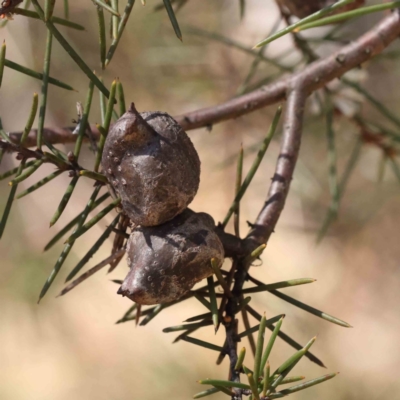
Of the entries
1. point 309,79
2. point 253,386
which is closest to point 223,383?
point 253,386

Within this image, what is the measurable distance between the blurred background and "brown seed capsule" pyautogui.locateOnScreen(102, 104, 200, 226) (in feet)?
2.50

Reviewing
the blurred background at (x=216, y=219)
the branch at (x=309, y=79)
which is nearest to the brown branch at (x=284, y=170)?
the branch at (x=309, y=79)

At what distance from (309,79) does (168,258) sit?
8.7 inches

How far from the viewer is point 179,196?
228 millimetres

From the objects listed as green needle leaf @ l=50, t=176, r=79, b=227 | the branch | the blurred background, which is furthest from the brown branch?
the blurred background

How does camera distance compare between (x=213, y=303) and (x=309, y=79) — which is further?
(x=309, y=79)

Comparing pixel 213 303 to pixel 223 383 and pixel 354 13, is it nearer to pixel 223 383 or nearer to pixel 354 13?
pixel 223 383

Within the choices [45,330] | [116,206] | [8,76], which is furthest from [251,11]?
[116,206]

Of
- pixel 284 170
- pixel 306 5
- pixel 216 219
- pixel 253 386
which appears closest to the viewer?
pixel 253 386

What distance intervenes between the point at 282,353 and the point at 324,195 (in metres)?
0.43

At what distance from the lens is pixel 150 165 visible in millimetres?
218

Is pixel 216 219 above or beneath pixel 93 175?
above

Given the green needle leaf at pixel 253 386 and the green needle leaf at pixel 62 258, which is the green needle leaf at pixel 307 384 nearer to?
the green needle leaf at pixel 253 386

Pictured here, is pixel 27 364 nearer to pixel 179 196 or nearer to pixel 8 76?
pixel 8 76
